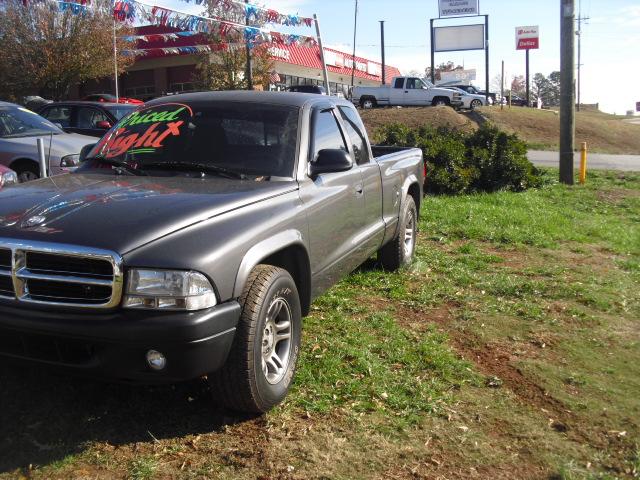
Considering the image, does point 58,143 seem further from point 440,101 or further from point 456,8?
point 456,8

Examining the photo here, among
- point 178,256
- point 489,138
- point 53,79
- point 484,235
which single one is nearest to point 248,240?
point 178,256

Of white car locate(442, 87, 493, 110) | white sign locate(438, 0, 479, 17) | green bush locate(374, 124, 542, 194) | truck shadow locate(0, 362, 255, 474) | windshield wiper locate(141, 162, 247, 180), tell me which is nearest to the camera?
truck shadow locate(0, 362, 255, 474)

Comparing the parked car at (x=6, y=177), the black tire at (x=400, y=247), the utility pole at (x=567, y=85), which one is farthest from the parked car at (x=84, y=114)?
the utility pole at (x=567, y=85)

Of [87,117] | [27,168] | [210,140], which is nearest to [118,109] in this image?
[87,117]

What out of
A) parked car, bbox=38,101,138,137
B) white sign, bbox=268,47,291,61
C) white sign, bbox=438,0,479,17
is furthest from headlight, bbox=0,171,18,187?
white sign, bbox=438,0,479,17

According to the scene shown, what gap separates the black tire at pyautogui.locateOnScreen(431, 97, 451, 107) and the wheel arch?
3207cm

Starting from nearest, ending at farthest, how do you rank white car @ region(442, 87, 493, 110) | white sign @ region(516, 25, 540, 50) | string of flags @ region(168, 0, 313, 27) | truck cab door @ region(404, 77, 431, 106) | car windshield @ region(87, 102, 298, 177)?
car windshield @ region(87, 102, 298, 177) → string of flags @ region(168, 0, 313, 27) → white car @ region(442, 87, 493, 110) → truck cab door @ region(404, 77, 431, 106) → white sign @ region(516, 25, 540, 50)

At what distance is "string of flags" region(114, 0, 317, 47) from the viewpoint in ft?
47.4

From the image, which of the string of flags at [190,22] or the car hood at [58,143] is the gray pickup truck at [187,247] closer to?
the car hood at [58,143]

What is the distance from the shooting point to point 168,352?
9.56 ft

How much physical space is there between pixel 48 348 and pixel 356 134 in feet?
10.7

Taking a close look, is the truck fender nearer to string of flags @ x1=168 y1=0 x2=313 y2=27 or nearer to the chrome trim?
the chrome trim

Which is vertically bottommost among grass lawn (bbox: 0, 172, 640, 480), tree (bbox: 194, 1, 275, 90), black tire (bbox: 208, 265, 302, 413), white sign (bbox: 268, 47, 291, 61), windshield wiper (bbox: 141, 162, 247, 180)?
grass lawn (bbox: 0, 172, 640, 480)

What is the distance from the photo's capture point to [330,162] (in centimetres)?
424
